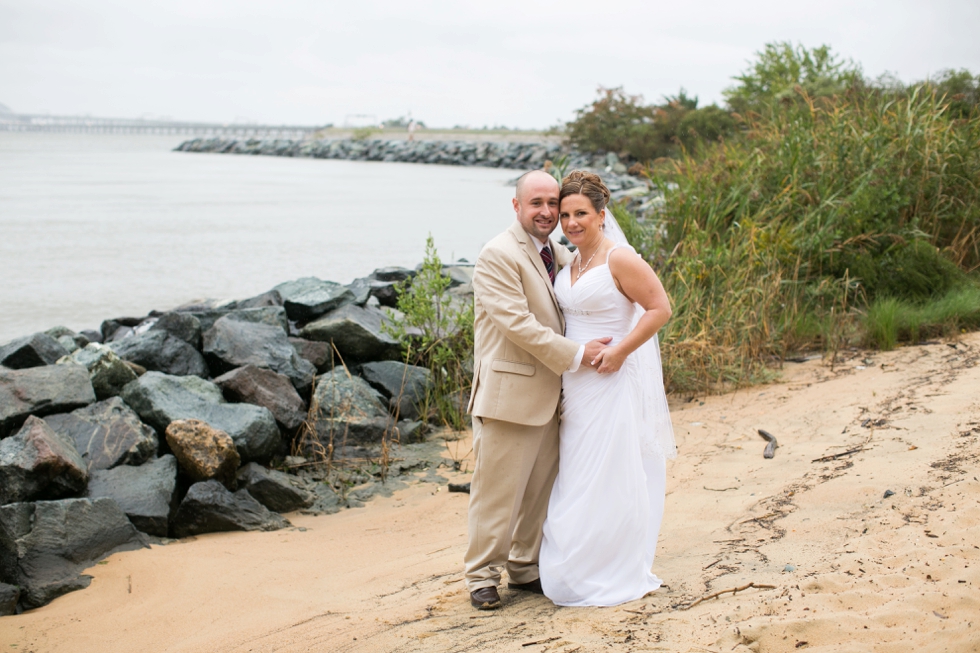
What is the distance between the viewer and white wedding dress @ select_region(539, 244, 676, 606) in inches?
151

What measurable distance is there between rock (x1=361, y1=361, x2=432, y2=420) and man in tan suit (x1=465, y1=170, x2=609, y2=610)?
382cm

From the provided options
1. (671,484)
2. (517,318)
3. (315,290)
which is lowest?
(671,484)

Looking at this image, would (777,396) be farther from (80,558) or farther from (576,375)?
(80,558)

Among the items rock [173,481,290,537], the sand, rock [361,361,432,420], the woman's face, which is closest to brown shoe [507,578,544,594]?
the sand

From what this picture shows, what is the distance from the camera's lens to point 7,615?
430cm

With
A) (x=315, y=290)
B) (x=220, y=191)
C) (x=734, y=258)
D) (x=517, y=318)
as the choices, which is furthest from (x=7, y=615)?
(x=220, y=191)

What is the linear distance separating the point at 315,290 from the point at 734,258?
4.72 meters

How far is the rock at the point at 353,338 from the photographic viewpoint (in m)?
8.32

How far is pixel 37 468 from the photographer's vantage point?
5.04 meters

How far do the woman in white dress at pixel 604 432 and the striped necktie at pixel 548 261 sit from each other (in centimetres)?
18

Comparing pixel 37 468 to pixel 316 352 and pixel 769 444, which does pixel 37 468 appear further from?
pixel 769 444

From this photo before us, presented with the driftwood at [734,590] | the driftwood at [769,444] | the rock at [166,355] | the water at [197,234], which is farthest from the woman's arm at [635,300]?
the water at [197,234]

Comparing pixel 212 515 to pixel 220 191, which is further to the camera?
pixel 220 191

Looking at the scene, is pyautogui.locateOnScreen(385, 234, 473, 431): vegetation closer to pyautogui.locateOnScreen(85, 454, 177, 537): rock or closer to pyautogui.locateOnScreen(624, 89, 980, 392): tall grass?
pyautogui.locateOnScreen(624, 89, 980, 392): tall grass
